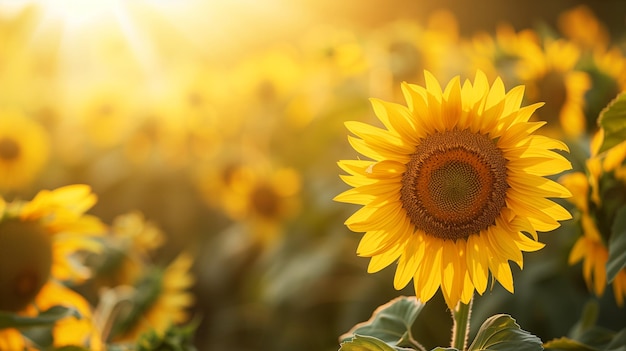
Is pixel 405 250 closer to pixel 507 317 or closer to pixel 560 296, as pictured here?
pixel 507 317

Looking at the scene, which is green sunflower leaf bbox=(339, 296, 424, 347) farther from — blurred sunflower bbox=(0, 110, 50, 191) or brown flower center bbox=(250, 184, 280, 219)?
blurred sunflower bbox=(0, 110, 50, 191)

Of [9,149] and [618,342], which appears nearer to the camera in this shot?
[618,342]

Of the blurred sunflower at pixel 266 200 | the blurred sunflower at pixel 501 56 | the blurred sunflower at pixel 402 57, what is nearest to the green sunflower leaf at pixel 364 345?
the blurred sunflower at pixel 501 56

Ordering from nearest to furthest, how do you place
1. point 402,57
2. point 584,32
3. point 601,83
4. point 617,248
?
1. point 617,248
2. point 601,83
3. point 402,57
4. point 584,32

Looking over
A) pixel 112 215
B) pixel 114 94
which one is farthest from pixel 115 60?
pixel 112 215

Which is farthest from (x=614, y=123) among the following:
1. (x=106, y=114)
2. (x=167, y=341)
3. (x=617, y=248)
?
(x=106, y=114)

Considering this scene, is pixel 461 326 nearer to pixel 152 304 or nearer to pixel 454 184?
pixel 454 184
